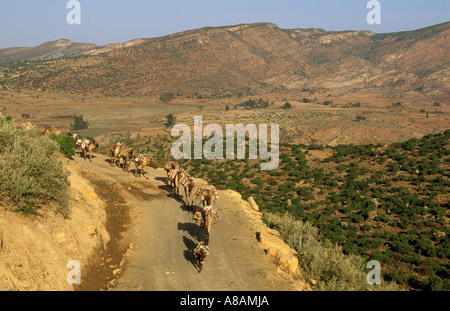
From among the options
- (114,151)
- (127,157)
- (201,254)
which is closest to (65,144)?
(114,151)

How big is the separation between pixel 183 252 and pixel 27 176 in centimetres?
755

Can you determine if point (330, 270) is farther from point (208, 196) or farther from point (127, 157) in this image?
point (127, 157)

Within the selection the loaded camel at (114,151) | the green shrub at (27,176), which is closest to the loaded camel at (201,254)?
the green shrub at (27,176)

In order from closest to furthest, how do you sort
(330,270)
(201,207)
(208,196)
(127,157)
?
(330,270)
(201,207)
(208,196)
(127,157)

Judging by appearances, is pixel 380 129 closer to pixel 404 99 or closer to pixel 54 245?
pixel 54 245

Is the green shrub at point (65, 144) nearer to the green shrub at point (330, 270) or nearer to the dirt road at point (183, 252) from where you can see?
the dirt road at point (183, 252)

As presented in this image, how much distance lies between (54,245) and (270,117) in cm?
10314

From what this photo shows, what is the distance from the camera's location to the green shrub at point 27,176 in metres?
12.5

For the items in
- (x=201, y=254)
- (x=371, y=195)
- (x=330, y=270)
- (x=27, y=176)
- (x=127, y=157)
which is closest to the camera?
(x=27, y=176)

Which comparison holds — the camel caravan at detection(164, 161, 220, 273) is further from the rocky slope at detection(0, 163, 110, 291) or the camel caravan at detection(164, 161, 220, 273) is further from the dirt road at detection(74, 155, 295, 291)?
the rocky slope at detection(0, 163, 110, 291)

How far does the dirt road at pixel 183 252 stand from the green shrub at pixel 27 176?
439 cm

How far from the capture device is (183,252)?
15539mm

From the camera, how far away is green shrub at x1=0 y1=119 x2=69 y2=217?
1252 cm

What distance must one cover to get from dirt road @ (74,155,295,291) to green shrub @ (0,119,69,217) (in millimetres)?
4394
